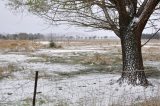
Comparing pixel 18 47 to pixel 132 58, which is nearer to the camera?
pixel 132 58

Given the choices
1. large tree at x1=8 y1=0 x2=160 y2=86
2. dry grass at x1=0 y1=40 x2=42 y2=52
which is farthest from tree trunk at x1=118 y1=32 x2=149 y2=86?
dry grass at x1=0 y1=40 x2=42 y2=52

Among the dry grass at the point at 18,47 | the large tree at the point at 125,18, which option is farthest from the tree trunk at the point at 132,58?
the dry grass at the point at 18,47

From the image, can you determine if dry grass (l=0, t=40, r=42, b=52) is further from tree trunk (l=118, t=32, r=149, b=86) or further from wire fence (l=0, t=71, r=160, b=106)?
tree trunk (l=118, t=32, r=149, b=86)

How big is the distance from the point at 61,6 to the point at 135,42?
9.30ft

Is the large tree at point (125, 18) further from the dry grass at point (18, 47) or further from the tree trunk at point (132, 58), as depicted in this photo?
the dry grass at point (18, 47)

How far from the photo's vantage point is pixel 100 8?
1527cm

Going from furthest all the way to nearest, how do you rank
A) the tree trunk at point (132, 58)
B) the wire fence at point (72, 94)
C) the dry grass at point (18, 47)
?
1. the dry grass at point (18, 47)
2. the tree trunk at point (132, 58)
3. the wire fence at point (72, 94)

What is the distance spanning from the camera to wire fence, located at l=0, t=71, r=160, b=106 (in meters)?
10.8

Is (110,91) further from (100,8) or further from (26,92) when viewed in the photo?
(100,8)

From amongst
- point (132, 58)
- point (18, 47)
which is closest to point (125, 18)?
point (132, 58)

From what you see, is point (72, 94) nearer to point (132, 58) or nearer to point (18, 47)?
point (132, 58)

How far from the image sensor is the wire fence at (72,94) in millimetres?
10844

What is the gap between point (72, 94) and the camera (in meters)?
12.2

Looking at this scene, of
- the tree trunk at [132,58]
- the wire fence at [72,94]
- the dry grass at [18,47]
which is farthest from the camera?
the dry grass at [18,47]
